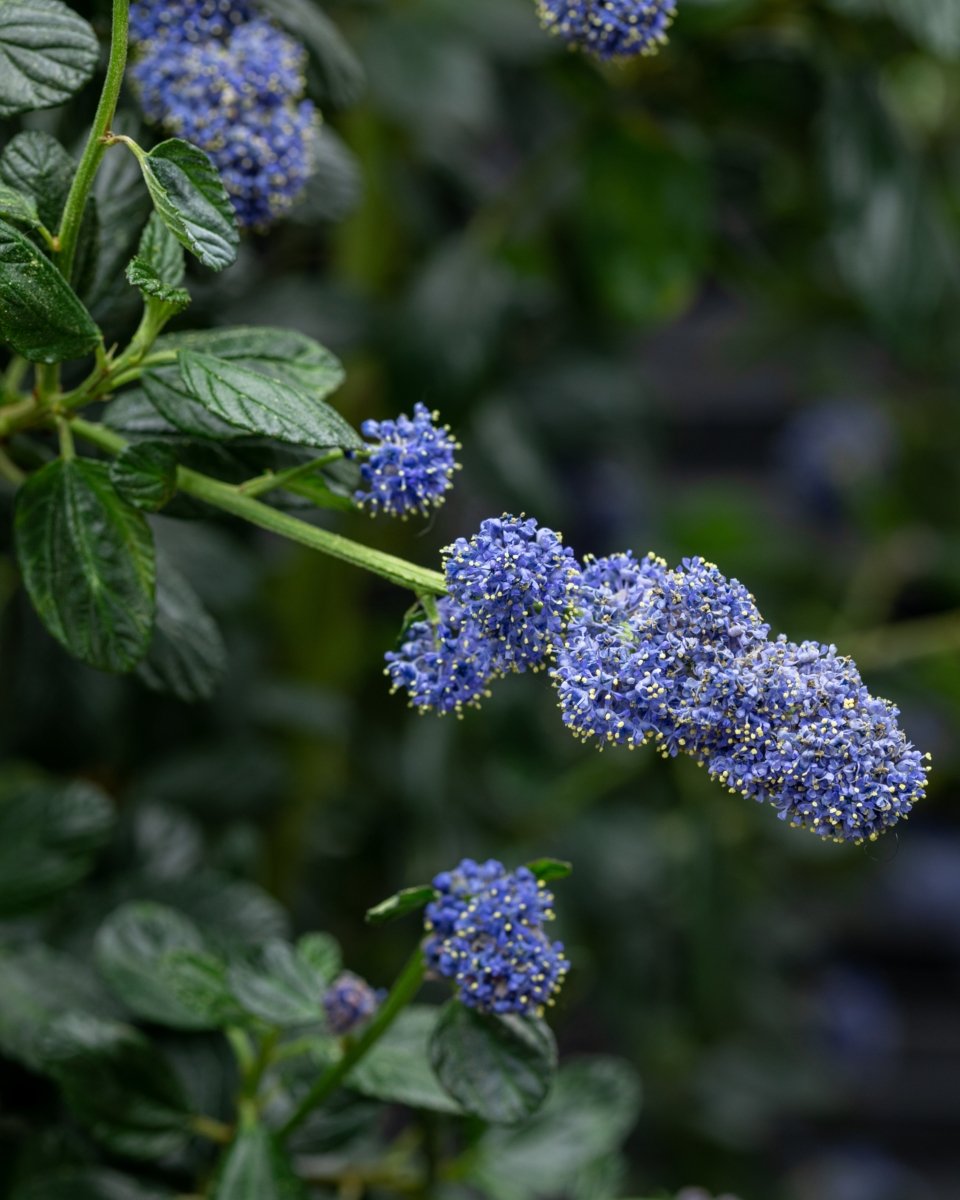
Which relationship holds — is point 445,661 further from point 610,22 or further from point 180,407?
point 610,22

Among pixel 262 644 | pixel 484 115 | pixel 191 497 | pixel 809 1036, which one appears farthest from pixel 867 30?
pixel 809 1036

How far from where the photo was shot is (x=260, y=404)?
631 millimetres

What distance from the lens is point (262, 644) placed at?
1500mm

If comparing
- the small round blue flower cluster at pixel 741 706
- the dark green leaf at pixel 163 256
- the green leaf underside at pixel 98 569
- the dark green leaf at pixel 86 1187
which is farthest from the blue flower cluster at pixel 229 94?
the dark green leaf at pixel 86 1187

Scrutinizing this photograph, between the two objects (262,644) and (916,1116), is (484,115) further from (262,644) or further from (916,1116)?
(916,1116)

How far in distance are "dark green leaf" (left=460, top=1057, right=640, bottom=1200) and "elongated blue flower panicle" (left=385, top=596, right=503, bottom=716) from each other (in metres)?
0.42

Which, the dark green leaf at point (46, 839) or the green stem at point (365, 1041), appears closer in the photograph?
the green stem at point (365, 1041)

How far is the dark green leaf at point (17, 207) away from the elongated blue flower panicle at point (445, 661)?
23 cm

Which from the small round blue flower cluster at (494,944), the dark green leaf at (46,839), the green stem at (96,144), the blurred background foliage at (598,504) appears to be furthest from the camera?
the blurred background foliage at (598,504)

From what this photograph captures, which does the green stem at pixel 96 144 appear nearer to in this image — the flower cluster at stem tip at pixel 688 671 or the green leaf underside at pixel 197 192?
the green leaf underside at pixel 197 192

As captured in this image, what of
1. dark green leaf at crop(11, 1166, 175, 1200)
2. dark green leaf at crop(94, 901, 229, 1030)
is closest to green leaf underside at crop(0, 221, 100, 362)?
dark green leaf at crop(94, 901, 229, 1030)

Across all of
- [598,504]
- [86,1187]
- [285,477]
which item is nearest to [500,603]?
[285,477]

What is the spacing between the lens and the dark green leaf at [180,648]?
0.82 m

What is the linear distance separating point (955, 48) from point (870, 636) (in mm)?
694
